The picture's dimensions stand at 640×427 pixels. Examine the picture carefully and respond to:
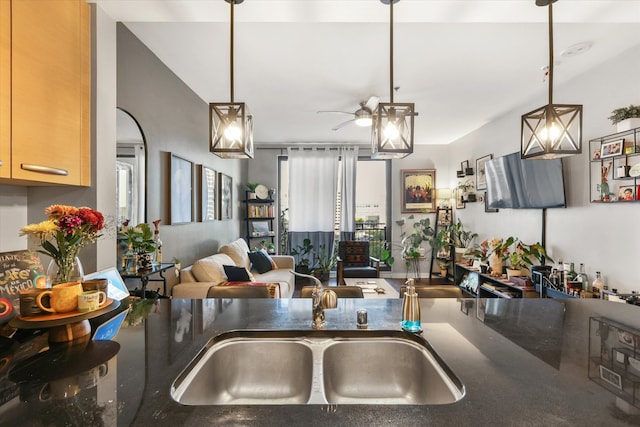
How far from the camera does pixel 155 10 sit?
6.11ft

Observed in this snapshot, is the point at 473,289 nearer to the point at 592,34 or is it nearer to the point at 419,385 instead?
the point at 592,34

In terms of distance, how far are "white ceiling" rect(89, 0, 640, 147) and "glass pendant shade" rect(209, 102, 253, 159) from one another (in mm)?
716

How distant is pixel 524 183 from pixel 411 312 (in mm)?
3455

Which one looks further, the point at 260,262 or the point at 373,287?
the point at 373,287

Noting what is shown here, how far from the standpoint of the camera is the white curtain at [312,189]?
21.3 ft

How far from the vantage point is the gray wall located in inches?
97.0

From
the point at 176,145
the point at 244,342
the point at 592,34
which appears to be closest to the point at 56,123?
the point at 244,342

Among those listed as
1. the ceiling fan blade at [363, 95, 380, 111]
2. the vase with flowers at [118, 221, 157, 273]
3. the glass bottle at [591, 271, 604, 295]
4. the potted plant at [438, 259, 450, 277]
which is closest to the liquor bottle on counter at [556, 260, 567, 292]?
the glass bottle at [591, 271, 604, 295]

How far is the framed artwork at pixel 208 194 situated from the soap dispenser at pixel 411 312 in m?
3.23

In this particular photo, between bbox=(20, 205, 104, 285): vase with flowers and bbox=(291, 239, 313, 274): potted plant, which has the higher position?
bbox=(20, 205, 104, 285): vase with flowers

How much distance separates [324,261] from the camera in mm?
6391

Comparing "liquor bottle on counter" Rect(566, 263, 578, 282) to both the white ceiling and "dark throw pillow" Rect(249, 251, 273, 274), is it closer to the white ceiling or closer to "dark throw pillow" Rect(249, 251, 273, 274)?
the white ceiling

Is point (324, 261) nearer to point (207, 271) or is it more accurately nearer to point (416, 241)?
point (416, 241)

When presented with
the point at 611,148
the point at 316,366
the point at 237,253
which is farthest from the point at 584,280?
the point at 237,253
